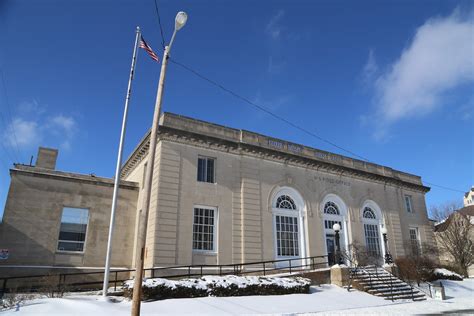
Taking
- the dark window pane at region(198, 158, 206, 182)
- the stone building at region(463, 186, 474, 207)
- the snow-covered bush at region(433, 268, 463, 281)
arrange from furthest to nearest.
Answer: the stone building at region(463, 186, 474, 207) < the snow-covered bush at region(433, 268, 463, 281) < the dark window pane at region(198, 158, 206, 182)

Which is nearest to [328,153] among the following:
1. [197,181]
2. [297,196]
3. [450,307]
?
[297,196]

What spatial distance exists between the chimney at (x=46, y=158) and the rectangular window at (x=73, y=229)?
4079 mm

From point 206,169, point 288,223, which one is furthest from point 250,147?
point 288,223

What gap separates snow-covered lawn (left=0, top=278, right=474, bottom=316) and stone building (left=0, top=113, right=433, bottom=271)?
513 centimetres

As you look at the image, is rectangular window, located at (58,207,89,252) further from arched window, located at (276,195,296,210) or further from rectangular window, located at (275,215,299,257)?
arched window, located at (276,195,296,210)

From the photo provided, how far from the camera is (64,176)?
2178 centimetres

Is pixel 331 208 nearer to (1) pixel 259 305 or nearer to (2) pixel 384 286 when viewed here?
(2) pixel 384 286

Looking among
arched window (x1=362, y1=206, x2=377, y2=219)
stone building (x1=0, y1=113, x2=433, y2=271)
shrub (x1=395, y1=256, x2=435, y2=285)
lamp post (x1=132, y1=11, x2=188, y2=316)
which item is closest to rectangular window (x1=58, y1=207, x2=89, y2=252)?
stone building (x1=0, y1=113, x2=433, y2=271)

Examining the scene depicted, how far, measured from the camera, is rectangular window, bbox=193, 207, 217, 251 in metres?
20.5

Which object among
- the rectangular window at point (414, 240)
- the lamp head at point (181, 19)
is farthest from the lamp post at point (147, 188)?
the rectangular window at point (414, 240)

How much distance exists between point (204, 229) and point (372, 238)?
51.5 ft

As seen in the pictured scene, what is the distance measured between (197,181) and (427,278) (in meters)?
17.9

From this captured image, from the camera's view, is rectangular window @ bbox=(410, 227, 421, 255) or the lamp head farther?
rectangular window @ bbox=(410, 227, 421, 255)

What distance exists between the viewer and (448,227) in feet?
125
